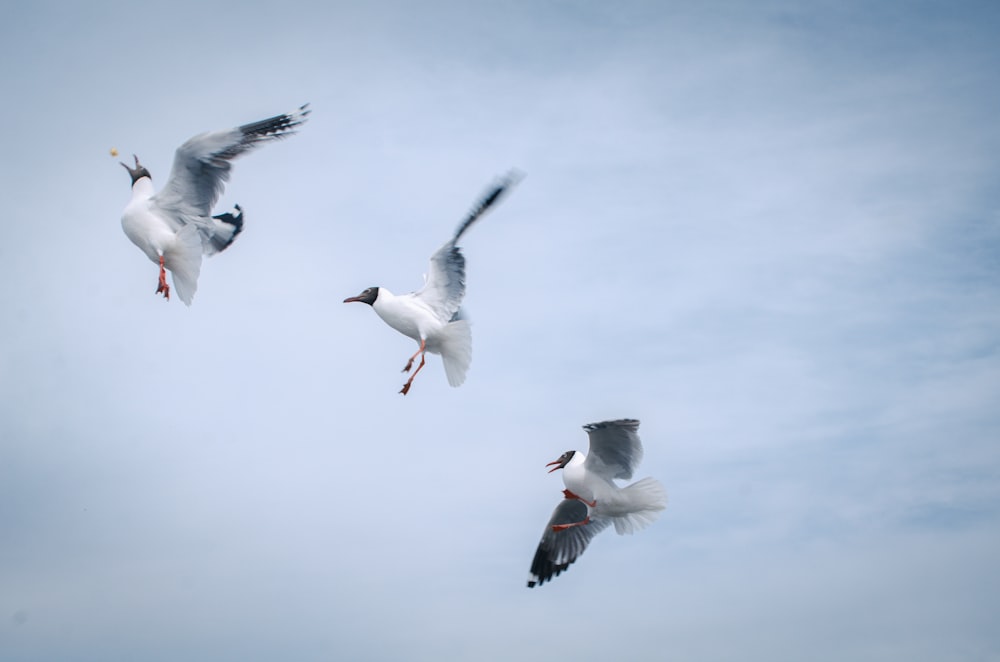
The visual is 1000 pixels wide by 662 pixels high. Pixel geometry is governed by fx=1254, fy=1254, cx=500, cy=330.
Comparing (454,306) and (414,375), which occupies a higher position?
(454,306)

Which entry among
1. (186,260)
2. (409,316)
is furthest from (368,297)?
(186,260)

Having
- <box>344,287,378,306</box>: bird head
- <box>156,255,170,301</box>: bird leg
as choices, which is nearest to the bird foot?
<box>156,255,170,301</box>: bird leg

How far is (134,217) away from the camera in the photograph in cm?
1138

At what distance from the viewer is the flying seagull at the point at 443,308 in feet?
36.7

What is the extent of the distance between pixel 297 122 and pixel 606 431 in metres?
4.05

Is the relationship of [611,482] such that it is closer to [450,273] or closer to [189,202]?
[450,273]

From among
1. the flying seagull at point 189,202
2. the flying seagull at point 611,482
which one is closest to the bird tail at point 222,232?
the flying seagull at point 189,202

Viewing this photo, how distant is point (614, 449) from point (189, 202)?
4.55 m

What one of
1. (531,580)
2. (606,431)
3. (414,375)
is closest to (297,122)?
(414,375)

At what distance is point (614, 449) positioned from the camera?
36.2ft

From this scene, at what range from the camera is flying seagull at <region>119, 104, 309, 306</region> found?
36.9ft

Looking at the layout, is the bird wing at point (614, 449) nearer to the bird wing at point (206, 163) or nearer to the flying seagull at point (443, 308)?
the flying seagull at point (443, 308)

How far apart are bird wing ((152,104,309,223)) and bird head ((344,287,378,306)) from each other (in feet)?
5.30

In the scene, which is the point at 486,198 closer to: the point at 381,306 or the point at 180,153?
the point at 381,306
